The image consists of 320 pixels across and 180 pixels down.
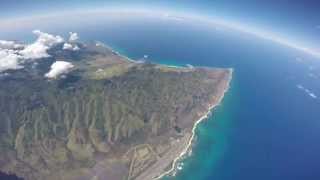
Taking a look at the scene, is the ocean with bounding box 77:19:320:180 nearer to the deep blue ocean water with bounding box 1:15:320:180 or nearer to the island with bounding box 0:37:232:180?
the deep blue ocean water with bounding box 1:15:320:180

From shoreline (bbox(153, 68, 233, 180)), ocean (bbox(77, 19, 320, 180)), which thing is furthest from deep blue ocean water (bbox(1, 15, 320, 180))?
shoreline (bbox(153, 68, 233, 180))

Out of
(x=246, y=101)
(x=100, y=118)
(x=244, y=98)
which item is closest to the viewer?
(x=100, y=118)

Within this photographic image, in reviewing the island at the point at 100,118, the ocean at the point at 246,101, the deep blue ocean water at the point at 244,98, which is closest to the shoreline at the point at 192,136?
the island at the point at 100,118

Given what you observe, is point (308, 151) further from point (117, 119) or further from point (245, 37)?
point (245, 37)

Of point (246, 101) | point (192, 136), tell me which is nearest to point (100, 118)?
point (192, 136)

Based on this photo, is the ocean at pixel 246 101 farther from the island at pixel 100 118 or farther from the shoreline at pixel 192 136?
the island at pixel 100 118

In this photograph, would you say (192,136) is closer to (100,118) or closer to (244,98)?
(100,118)
